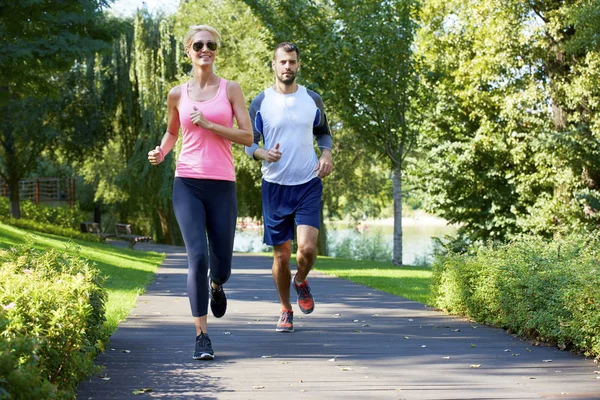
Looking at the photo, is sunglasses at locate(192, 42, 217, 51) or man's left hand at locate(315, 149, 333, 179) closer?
sunglasses at locate(192, 42, 217, 51)

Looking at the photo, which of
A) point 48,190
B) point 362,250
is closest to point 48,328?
point 362,250

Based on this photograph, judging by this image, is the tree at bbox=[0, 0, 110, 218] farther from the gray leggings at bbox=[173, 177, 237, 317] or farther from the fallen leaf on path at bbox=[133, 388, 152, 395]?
the fallen leaf on path at bbox=[133, 388, 152, 395]

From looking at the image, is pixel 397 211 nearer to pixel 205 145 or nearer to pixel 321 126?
pixel 321 126

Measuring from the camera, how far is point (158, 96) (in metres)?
33.5

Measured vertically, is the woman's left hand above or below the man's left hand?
above

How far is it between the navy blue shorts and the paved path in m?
0.91

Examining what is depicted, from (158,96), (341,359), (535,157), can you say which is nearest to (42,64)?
(158,96)

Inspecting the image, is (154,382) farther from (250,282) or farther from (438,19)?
(438,19)

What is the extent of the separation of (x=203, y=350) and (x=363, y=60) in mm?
18560

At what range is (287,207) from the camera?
7449 millimetres

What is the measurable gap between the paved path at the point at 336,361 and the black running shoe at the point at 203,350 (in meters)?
0.06

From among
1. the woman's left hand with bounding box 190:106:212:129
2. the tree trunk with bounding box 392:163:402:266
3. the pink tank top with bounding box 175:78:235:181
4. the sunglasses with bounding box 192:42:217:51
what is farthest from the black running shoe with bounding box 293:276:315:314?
the tree trunk with bounding box 392:163:402:266

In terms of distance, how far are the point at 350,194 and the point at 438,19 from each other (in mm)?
7938

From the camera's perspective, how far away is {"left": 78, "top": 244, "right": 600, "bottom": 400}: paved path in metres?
5.07
